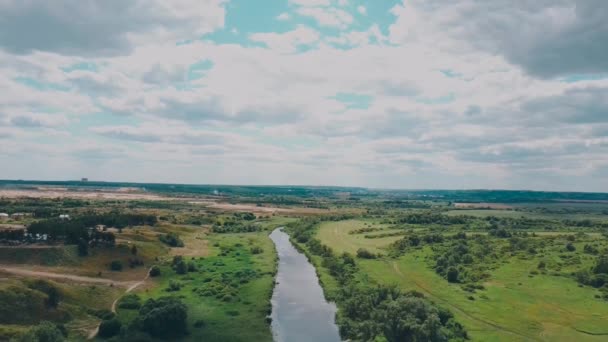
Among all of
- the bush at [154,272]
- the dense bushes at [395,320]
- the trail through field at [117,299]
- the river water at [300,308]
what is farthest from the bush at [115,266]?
the dense bushes at [395,320]

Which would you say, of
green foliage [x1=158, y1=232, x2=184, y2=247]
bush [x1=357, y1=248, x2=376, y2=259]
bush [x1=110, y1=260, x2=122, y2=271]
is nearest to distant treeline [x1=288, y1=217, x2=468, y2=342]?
bush [x1=357, y1=248, x2=376, y2=259]

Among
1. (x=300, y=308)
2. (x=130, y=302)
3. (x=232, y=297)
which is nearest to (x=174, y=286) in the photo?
(x=232, y=297)

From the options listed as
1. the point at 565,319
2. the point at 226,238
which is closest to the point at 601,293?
the point at 565,319

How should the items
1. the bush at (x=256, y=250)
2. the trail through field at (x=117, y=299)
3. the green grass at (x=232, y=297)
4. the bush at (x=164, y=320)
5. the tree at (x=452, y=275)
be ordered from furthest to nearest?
the bush at (x=256, y=250) → the tree at (x=452, y=275) → the green grass at (x=232, y=297) → the bush at (x=164, y=320) → the trail through field at (x=117, y=299)

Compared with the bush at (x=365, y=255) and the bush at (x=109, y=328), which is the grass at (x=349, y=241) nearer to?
the bush at (x=365, y=255)

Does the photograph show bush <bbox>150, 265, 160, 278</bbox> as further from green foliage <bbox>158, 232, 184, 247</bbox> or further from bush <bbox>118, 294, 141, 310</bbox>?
green foliage <bbox>158, 232, 184, 247</bbox>

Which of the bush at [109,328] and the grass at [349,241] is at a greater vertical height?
the grass at [349,241]

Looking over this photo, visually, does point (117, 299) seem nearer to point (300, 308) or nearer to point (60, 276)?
point (60, 276)
